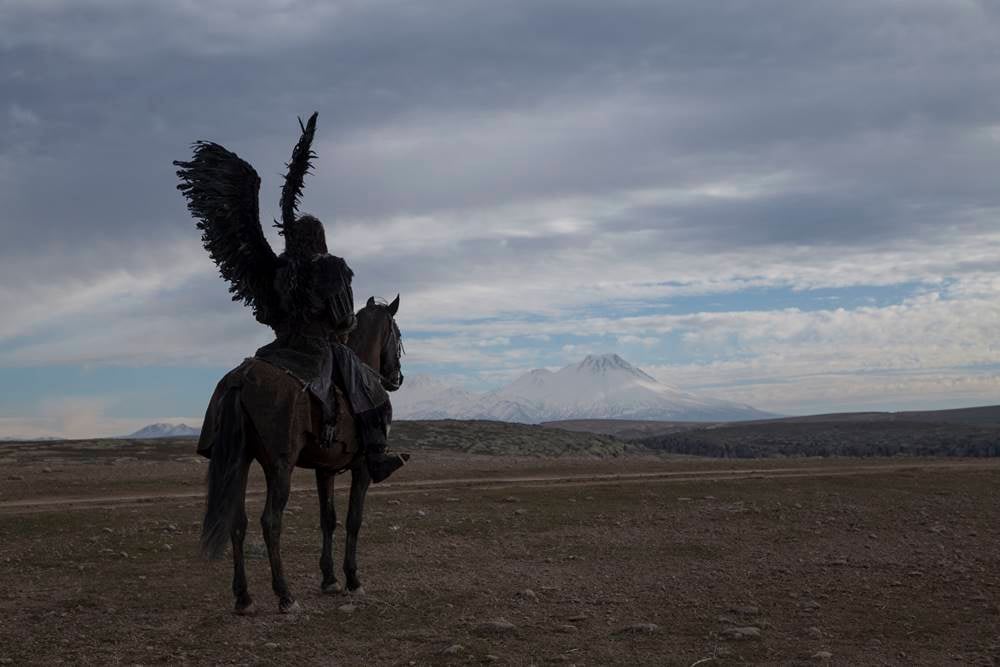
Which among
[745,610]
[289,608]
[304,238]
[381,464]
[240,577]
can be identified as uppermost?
[304,238]

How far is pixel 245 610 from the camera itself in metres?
9.82

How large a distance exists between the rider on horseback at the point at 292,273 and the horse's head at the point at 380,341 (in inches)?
30.0

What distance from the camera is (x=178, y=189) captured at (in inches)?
439

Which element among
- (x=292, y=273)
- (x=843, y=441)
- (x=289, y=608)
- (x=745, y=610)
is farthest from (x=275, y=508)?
(x=843, y=441)

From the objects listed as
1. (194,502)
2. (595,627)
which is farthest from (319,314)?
(194,502)

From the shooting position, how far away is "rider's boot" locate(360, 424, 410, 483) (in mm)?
11094

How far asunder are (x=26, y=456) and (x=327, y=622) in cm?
3537

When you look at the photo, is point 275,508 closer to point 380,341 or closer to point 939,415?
point 380,341

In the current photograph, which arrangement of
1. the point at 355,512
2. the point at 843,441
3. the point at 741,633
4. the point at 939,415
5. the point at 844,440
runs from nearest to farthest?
the point at 741,633 < the point at 355,512 < the point at 843,441 < the point at 844,440 < the point at 939,415

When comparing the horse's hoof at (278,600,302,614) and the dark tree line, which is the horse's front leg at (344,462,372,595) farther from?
the dark tree line

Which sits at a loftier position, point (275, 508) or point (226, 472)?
point (226, 472)

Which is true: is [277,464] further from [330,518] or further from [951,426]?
[951,426]

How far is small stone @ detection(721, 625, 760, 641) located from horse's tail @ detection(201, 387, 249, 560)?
16.2 ft

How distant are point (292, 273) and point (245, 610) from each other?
11.8 feet
